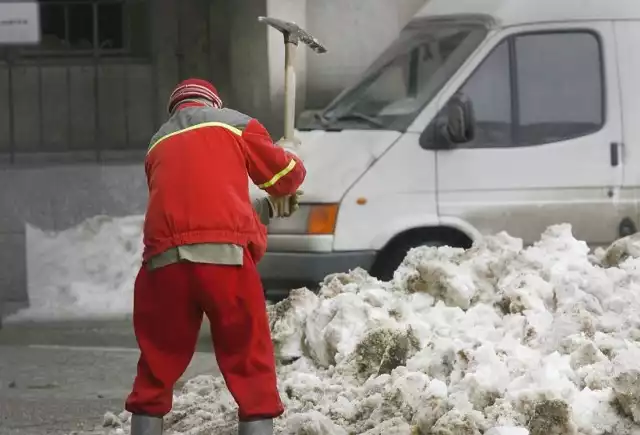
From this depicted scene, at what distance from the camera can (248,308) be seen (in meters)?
4.27

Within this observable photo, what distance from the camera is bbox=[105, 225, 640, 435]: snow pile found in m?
4.50

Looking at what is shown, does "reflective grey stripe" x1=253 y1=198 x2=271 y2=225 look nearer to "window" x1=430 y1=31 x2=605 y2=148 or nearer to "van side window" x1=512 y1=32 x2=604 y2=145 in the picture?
"window" x1=430 y1=31 x2=605 y2=148

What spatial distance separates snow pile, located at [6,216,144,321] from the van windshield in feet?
7.30

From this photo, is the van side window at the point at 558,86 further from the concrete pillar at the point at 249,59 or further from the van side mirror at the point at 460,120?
the concrete pillar at the point at 249,59

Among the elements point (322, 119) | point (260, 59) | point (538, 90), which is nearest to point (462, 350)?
point (538, 90)

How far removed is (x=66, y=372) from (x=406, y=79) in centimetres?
296

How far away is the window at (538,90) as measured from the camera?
23.2ft

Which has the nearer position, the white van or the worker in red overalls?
the worker in red overalls

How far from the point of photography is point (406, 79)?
7355 millimetres

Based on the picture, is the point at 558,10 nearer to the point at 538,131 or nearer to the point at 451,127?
the point at 538,131

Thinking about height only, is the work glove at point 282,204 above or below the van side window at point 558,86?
below

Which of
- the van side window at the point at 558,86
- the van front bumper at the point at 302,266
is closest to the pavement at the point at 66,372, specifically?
the van front bumper at the point at 302,266

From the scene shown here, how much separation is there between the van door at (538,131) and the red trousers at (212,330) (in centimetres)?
306

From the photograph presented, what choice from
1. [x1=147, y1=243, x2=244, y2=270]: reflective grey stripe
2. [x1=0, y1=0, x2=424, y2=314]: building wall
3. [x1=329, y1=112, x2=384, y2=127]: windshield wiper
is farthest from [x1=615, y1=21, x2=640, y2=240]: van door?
[x1=147, y1=243, x2=244, y2=270]: reflective grey stripe
